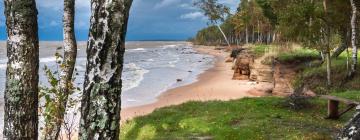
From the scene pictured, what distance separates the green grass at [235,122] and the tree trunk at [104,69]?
318 inches

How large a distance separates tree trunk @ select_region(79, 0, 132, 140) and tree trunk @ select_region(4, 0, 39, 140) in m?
1.57

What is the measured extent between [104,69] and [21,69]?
1910 mm

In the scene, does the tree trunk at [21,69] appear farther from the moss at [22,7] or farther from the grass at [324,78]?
the grass at [324,78]

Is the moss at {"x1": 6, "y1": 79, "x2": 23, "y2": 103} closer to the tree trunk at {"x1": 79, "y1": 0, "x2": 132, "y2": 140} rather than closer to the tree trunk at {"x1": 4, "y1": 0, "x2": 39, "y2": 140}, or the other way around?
the tree trunk at {"x1": 4, "y1": 0, "x2": 39, "y2": 140}

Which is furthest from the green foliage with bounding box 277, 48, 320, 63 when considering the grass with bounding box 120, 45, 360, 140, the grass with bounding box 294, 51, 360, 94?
the grass with bounding box 120, 45, 360, 140

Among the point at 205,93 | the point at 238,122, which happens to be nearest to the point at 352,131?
the point at 238,122

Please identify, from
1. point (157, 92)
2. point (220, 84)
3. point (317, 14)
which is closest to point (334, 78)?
point (317, 14)

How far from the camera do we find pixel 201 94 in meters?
35.8

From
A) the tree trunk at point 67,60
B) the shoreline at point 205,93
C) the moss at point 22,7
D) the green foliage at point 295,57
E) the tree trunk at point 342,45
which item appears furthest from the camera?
the green foliage at point 295,57

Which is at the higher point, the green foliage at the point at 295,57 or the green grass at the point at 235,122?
the green foliage at the point at 295,57

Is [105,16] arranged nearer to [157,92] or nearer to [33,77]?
[33,77]

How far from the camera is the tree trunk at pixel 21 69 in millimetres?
7145

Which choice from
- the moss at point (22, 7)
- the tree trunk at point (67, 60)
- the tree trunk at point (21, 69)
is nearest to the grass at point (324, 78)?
the tree trunk at point (67, 60)

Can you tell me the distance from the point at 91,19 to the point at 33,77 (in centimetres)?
194
